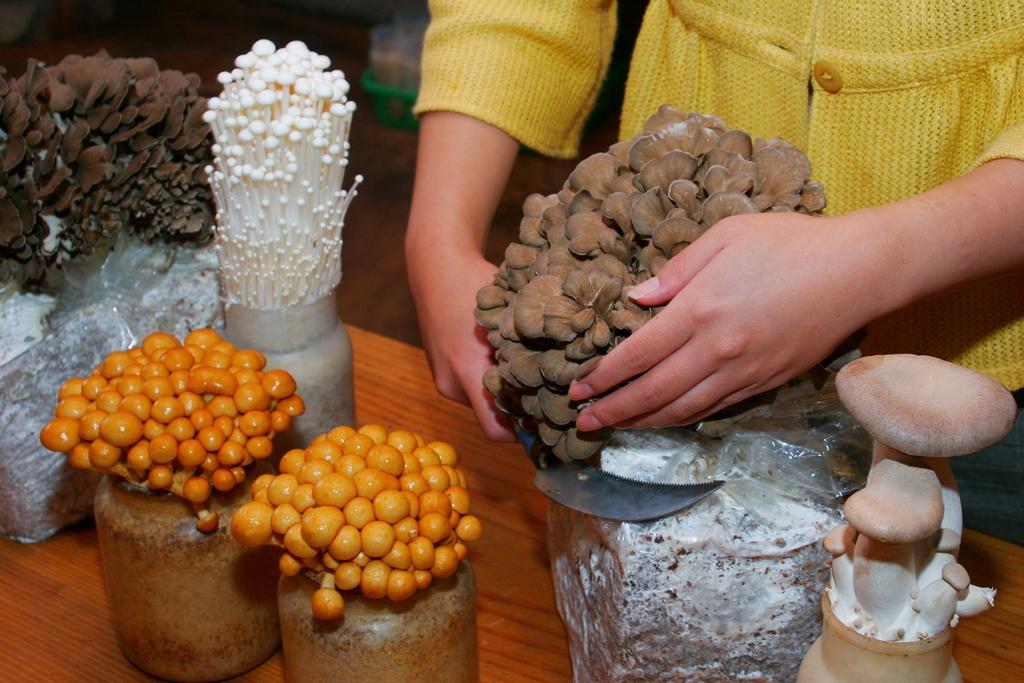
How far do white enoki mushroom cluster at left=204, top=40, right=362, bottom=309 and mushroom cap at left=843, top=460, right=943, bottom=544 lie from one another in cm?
47

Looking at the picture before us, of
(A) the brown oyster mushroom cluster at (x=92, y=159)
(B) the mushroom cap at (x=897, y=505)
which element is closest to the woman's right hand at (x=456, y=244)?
(A) the brown oyster mushroom cluster at (x=92, y=159)

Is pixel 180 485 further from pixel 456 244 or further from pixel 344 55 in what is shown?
pixel 344 55

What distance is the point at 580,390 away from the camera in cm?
60

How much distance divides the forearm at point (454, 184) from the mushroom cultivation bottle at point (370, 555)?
0.76 feet

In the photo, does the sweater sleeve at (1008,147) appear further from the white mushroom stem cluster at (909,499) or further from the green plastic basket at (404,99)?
the green plastic basket at (404,99)

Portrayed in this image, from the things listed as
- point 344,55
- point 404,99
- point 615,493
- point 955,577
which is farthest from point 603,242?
point 344,55

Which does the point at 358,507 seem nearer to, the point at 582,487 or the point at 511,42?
the point at 582,487

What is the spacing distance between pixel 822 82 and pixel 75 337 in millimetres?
632

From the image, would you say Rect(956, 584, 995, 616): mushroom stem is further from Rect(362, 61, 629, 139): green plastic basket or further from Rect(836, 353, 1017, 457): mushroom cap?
Rect(362, 61, 629, 139): green plastic basket

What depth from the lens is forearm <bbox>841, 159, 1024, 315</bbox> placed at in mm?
601

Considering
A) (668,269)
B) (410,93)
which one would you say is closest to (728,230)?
(668,269)

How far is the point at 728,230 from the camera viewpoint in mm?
582

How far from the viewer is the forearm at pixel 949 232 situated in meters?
0.60

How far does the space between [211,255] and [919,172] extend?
0.61 metres
